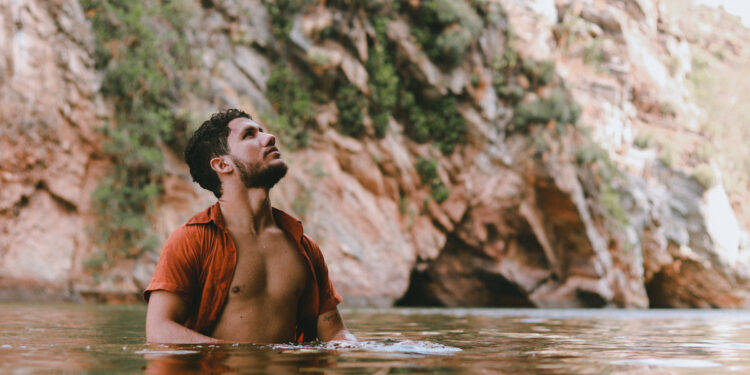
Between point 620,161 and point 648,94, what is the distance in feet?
21.6

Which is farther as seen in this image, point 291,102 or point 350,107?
point 350,107

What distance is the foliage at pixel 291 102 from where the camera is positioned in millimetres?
21156

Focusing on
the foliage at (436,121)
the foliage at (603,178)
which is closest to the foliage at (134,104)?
the foliage at (436,121)

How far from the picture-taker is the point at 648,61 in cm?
3962

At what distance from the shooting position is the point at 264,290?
3854mm

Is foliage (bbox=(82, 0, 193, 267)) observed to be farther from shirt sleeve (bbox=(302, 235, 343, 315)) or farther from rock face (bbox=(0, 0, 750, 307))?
shirt sleeve (bbox=(302, 235, 343, 315))

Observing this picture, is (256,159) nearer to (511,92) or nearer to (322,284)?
(322,284)

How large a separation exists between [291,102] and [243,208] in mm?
17764

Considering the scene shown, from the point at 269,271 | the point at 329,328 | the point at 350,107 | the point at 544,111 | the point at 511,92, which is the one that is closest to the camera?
the point at 269,271

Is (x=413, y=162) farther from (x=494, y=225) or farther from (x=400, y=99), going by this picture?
(x=494, y=225)

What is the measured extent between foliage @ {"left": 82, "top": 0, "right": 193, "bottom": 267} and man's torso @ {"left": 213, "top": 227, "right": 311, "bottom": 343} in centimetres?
1383

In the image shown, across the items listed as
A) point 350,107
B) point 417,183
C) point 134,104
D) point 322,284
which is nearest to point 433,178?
point 417,183

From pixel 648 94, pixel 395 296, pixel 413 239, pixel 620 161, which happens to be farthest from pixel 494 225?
pixel 648 94

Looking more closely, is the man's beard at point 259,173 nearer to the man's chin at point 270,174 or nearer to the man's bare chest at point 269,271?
the man's chin at point 270,174
